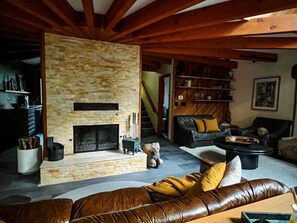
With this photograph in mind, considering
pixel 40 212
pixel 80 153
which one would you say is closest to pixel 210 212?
pixel 40 212

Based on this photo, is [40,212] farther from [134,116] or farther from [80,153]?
[134,116]

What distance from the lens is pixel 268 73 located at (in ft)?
Result: 18.6

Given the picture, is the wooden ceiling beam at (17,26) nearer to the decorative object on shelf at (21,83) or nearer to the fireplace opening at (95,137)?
the fireplace opening at (95,137)

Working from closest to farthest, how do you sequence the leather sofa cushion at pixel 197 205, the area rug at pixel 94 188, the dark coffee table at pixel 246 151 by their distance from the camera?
the leather sofa cushion at pixel 197 205
the area rug at pixel 94 188
the dark coffee table at pixel 246 151

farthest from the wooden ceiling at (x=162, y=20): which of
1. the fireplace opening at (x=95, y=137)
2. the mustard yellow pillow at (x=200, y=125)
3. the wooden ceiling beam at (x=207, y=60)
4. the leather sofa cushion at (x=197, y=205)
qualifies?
the mustard yellow pillow at (x=200, y=125)

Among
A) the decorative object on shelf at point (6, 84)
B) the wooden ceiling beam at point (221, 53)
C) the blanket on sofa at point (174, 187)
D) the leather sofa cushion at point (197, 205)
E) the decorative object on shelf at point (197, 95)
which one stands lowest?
the blanket on sofa at point (174, 187)

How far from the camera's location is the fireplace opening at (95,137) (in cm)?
381

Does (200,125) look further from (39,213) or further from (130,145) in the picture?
(39,213)

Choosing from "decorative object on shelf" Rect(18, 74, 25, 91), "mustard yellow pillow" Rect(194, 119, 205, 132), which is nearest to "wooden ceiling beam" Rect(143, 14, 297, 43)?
"mustard yellow pillow" Rect(194, 119, 205, 132)

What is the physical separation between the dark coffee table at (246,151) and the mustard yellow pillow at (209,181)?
7.49 ft

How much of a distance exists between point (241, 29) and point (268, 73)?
3.70 m

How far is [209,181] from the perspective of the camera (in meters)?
1.56

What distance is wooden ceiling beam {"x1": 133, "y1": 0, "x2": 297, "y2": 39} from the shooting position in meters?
1.88

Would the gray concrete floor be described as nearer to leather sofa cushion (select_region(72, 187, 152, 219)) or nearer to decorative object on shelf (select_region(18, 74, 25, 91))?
leather sofa cushion (select_region(72, 187, 152, 219))
